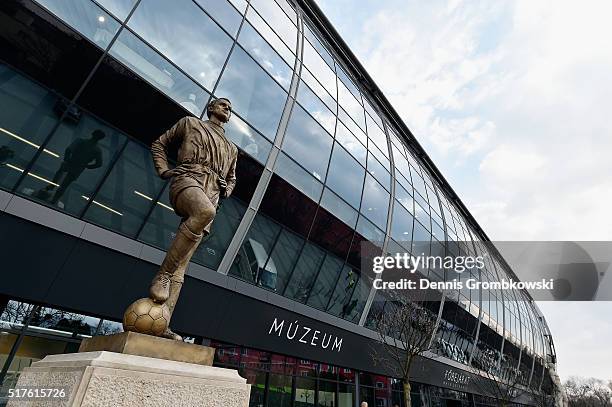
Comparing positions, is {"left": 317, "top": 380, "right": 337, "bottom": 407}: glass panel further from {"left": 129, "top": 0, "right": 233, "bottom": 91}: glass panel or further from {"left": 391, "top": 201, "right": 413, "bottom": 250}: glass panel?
{"left": 129, "top": 0, "right": 233, "bottom": 91}: glass panel

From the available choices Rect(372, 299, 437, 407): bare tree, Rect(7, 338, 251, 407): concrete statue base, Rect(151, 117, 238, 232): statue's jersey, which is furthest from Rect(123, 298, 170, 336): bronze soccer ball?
Rect(372, 299, 437, 407): bare tree

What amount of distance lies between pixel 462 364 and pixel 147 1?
27.2 m

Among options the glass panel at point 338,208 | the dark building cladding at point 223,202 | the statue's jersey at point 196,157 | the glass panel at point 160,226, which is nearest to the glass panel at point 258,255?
the dark building cladding at point 223,202

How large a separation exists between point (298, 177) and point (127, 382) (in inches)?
399

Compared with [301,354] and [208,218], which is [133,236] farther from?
[301,354]

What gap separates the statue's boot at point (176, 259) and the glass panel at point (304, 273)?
8827mm

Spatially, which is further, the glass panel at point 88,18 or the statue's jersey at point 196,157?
the glass panel at point 88,18

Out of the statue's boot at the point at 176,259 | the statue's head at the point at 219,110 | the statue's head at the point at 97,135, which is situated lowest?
the statue's boot at the point at 176,259

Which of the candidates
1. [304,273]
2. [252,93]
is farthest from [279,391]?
[252,93]

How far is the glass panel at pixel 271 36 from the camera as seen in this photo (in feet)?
41.2

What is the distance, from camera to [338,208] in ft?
45.8

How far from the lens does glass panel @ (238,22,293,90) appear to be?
39.0 feet

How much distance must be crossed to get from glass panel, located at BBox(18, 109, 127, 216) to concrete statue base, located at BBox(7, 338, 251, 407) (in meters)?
5.45

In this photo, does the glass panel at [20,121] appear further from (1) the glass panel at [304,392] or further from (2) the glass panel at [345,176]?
(1) the glass panel at [304,392]
